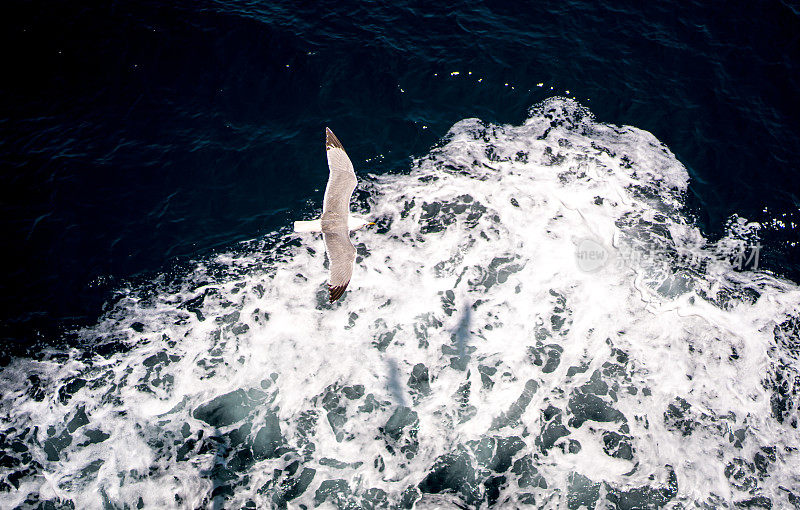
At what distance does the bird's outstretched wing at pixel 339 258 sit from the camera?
11844 millimetres

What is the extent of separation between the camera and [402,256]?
1523 centimetres

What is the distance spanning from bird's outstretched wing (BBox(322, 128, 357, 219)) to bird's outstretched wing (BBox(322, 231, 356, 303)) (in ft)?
1.71

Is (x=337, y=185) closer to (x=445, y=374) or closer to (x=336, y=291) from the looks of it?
(x=336, y=291)

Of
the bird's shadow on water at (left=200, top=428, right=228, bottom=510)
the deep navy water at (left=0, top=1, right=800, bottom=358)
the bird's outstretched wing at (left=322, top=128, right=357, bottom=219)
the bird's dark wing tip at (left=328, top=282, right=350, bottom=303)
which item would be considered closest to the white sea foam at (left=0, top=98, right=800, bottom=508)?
the bird's shadow on water at (left=200, top=428, right=228, bottom=510)

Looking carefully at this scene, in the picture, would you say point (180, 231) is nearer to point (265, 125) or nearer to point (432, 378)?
point (265, 125)

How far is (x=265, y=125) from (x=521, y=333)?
41.0ft

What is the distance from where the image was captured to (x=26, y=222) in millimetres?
15141

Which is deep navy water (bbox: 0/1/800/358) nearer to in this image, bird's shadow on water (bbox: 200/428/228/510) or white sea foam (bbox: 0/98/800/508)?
white sea foam (bbox: 0/98/800/508)

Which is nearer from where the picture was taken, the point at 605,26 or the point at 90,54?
the point at 90,54

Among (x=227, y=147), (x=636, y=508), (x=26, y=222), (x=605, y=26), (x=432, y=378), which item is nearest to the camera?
(x=636, y=508)

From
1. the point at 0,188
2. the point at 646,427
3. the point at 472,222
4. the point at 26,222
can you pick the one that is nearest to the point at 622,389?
the point at 646,427

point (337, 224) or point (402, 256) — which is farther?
point (402, 256)

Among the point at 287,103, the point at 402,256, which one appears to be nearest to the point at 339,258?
the point at 402,256

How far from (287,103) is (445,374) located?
12.6 metres
